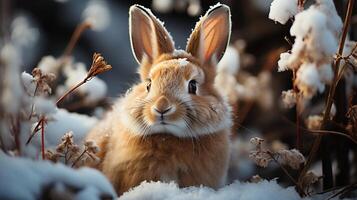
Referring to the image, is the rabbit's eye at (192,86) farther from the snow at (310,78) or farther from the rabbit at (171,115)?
the snow at (310,78)

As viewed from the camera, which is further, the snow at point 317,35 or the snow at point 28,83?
the snow at point 28,83

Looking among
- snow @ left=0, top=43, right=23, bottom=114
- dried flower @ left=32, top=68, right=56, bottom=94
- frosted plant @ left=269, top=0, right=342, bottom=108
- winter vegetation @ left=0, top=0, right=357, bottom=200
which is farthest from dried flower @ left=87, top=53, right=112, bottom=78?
frosted plant @ left=269, top=0, right=342, bottom=108

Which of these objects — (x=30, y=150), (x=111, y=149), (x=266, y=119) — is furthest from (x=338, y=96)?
(x=266, y=119)

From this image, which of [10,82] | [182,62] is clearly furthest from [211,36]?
[10,82]

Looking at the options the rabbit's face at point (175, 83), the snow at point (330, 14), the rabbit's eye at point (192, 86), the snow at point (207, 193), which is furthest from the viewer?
the rabbit's eye at point (192, 86)

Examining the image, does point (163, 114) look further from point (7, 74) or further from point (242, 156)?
point (242, 156)

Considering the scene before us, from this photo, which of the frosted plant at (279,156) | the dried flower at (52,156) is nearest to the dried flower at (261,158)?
the frosted plant at (279,156)

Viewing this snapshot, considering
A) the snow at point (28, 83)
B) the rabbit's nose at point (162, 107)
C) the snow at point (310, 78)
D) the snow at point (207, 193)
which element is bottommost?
the snow at point (207, 193)

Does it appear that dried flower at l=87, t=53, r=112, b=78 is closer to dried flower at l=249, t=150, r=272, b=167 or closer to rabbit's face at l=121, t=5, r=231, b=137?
rabbit's face at l=121, t=5, r=231, b=137
